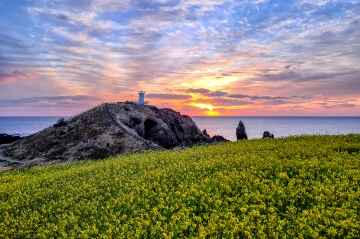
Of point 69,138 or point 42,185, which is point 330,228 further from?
point 69,138

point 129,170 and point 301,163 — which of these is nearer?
point 301,163

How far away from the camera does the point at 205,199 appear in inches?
586

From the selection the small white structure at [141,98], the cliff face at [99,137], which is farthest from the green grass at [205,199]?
the small white structure at [141,98]

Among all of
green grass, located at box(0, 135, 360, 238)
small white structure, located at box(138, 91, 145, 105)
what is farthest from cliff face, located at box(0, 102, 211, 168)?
green grass, located at box(0, 135, 360, 238)

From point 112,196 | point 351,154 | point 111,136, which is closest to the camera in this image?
point 112,196

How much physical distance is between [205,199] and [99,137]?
2460 cm

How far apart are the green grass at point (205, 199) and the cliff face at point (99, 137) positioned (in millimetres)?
14068

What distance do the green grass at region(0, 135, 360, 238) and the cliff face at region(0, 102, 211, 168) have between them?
14.1 metres

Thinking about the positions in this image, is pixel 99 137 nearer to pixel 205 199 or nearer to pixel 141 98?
pixel 141 98

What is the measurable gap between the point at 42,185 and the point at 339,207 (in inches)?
578

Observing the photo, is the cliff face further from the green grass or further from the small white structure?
the green grass

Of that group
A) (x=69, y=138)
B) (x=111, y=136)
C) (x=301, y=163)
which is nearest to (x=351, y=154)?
(x=301, y=163)

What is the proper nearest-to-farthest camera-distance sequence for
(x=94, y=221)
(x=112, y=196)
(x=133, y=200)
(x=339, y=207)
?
1. (x=339, y=207)
2. (x=94, y=221)
3. (x=133, y=200)
4. (x=112, y=196)

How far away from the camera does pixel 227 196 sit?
15.1m
